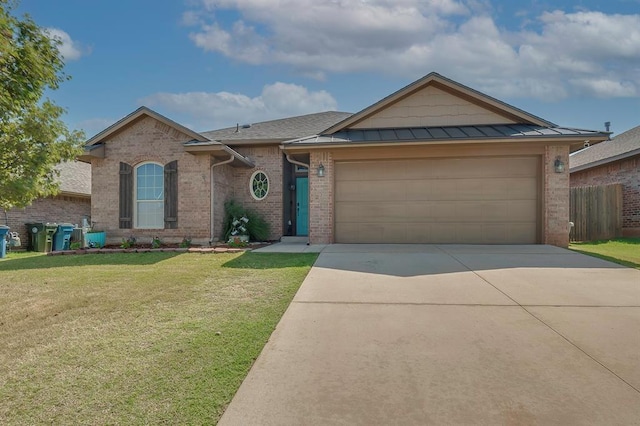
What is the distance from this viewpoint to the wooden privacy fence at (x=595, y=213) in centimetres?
1202

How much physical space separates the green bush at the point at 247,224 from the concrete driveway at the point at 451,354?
6.24m

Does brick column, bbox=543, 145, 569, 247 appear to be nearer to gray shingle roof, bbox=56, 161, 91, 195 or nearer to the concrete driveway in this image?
the concrete driveway

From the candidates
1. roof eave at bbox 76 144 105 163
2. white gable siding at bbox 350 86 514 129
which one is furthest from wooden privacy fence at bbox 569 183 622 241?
roof eave at bbox 76 144 105 163

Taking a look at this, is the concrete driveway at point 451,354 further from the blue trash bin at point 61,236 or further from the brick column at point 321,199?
the blue trash bin at point 61,236

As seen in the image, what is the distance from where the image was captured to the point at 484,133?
8906 mm

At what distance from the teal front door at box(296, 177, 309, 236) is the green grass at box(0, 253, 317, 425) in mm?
5781

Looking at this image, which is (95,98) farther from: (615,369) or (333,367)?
(615,369)

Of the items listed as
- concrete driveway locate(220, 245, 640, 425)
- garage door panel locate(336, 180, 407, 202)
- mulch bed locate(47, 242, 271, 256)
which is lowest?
concrete driveway locate(220, 245, 640, 425)

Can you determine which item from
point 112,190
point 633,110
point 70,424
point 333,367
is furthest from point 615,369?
point 633,110

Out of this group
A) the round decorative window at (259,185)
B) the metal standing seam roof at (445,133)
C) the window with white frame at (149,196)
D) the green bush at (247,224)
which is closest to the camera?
the metal standing seam roof at (445,133)

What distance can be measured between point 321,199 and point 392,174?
224 centimetres

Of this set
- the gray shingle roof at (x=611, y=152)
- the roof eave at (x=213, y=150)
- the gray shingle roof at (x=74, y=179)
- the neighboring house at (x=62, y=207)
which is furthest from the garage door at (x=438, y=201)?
the gray shingle roof at (x=74, y=179)

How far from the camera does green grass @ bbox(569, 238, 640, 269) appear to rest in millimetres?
6862

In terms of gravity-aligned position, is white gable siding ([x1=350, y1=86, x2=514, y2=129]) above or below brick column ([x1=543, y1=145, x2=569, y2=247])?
above
